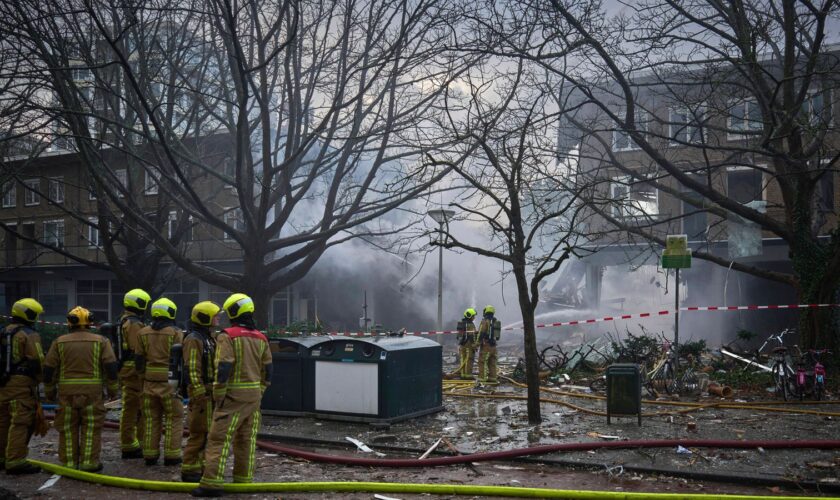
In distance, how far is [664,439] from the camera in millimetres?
8562

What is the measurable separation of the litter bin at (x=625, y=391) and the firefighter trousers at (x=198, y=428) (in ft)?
16.9

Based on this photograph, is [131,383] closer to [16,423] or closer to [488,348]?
[16,423]

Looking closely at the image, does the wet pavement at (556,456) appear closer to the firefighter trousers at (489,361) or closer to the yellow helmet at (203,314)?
the yellow helmet at (203,314)

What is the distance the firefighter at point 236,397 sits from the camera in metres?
6.49

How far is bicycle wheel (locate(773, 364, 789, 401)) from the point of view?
38.7 feet

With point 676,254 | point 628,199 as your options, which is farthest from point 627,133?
point 628,199

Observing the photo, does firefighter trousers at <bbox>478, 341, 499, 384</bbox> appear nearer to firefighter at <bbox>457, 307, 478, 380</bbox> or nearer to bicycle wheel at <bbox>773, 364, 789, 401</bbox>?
firefighter at <bbox>457, 307, 478, 380</bbox>

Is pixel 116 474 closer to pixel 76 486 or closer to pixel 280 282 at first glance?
pixel 76 486

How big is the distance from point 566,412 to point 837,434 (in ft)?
11.5

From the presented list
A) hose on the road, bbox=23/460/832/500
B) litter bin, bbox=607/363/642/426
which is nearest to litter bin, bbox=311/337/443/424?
litter bin, bbox=607/363/642/426

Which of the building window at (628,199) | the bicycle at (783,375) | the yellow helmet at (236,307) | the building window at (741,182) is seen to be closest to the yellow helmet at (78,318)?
the yellow helmet at (236,307)

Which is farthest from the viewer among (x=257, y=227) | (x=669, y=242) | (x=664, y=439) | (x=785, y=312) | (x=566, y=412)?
(x=785, y=312)

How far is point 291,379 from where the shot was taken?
10.9 metres

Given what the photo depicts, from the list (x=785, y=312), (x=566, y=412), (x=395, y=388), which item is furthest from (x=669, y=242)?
(x=785, y=312)
